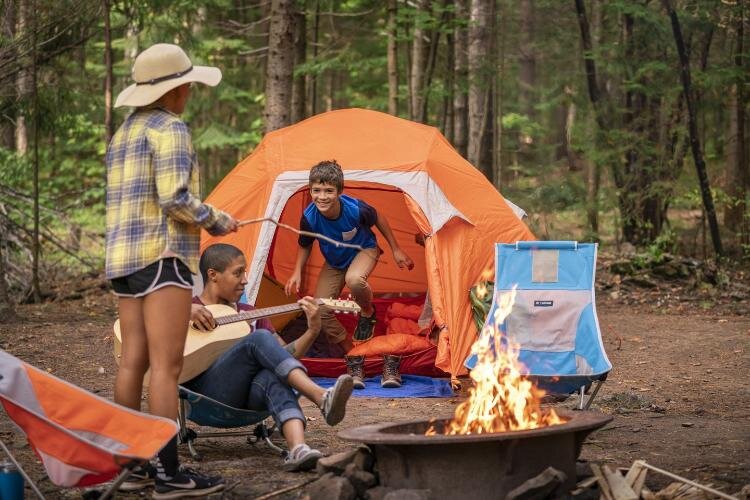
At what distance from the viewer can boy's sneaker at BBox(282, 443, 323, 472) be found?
13.6ft

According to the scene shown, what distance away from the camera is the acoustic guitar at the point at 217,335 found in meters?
4.52

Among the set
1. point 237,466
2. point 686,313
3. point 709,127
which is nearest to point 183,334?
point 237,466

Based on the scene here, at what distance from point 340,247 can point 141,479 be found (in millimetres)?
3265

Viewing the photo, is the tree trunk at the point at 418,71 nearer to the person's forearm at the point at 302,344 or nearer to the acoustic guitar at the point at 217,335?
the person's forearm at the point at 302,344

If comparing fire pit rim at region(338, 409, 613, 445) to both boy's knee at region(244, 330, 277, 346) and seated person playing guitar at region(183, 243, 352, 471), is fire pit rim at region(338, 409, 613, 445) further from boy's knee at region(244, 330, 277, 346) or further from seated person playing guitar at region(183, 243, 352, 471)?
boy's knee at region(244, 330, 277, 346)

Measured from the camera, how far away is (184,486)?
3957 millimetres

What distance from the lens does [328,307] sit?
4672 mm

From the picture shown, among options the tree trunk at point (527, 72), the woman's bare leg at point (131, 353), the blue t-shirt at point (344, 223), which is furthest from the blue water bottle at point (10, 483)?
the tree trunk at point (527, 72)

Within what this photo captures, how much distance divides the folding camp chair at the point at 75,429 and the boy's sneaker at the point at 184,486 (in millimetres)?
280

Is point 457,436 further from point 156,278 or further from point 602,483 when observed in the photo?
point 156,278

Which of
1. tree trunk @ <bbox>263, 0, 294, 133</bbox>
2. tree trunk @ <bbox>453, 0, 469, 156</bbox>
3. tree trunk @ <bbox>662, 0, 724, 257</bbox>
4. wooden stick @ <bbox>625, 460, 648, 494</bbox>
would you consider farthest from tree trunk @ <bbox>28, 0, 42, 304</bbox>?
wooden stick @ <bbox>625, 460, 648, 494</bbox>

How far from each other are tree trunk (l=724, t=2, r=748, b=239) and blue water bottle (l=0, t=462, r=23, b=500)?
9993 mm

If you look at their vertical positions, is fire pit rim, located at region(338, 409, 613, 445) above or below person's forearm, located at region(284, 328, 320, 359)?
below

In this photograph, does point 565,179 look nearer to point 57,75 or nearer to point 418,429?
point 57,75
